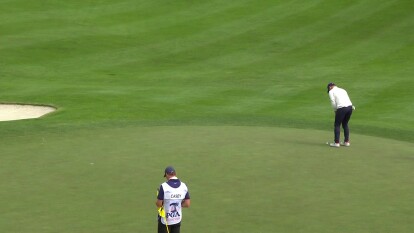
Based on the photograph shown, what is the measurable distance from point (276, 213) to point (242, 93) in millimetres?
19577

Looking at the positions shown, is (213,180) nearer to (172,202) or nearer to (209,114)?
(172,202)

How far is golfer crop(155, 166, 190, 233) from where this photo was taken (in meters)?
13.9

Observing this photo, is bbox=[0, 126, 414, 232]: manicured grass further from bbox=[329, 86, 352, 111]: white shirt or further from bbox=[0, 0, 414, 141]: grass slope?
bbox=[0, 0, 414, 141]: grass slope

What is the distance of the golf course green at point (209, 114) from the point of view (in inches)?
664

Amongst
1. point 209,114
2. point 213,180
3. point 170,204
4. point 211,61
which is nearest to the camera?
point 170,204

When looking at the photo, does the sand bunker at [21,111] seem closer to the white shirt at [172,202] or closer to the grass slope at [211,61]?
the grass slope at [211,61]

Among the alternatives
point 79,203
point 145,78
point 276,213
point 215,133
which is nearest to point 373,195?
point 276,213

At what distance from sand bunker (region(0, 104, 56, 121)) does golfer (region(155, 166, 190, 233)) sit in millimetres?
18117

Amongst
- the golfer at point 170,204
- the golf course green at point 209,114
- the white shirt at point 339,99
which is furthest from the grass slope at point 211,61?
the golfer at point 170,204

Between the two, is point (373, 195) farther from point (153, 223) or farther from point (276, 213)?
point (153, 223)

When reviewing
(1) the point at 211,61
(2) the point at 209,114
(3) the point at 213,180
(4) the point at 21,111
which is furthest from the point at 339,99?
(1) the point at 211,61

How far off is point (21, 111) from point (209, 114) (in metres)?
8.08

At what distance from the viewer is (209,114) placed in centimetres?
3025

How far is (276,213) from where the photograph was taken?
650 inches
